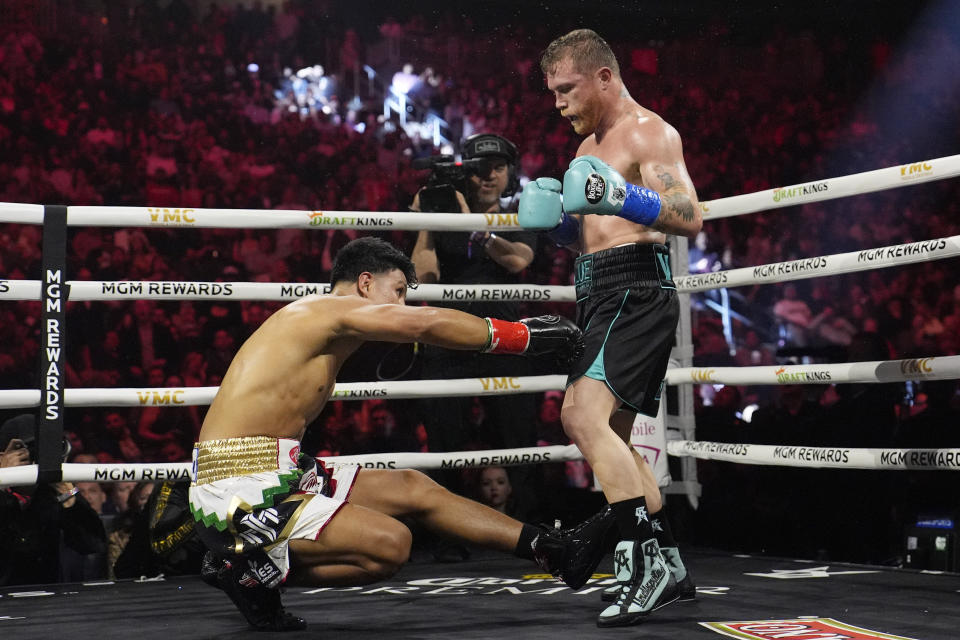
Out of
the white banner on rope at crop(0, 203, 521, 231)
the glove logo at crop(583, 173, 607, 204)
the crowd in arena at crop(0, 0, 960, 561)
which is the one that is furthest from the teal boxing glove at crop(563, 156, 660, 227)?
the crowd in arena at crop(0, 0, 960, 561)

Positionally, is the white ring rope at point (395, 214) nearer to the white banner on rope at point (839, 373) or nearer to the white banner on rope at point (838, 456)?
the white banner on rope at point (839, 373)

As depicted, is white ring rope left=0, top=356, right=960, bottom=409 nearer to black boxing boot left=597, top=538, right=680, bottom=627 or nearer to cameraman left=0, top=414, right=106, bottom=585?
cameraman left=0, top=414, right=106, bottom=585

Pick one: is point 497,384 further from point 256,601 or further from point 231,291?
point 256,601

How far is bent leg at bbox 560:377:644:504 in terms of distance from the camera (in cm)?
223

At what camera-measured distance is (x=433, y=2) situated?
8500 mm

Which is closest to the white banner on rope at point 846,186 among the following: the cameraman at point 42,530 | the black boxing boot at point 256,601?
the black boxing boot at point 256,601

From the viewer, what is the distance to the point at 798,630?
1.93 metres

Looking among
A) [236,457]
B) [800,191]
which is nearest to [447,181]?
[800,191]

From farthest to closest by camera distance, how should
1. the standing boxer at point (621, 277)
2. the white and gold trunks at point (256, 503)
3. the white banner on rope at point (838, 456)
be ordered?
the white banner on rope at point (838, 456)
the standing boxer at point (621, 277)
the white and gold trunks at point (256, 503)

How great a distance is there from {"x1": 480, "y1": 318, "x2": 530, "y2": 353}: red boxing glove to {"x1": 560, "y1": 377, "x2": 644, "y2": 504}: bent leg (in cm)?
24

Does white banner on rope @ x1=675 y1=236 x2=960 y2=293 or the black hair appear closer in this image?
the black hair

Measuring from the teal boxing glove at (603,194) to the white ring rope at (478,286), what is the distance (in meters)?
0.81

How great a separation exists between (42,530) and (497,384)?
1381 millimetres

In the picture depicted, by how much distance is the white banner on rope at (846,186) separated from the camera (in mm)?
2631
